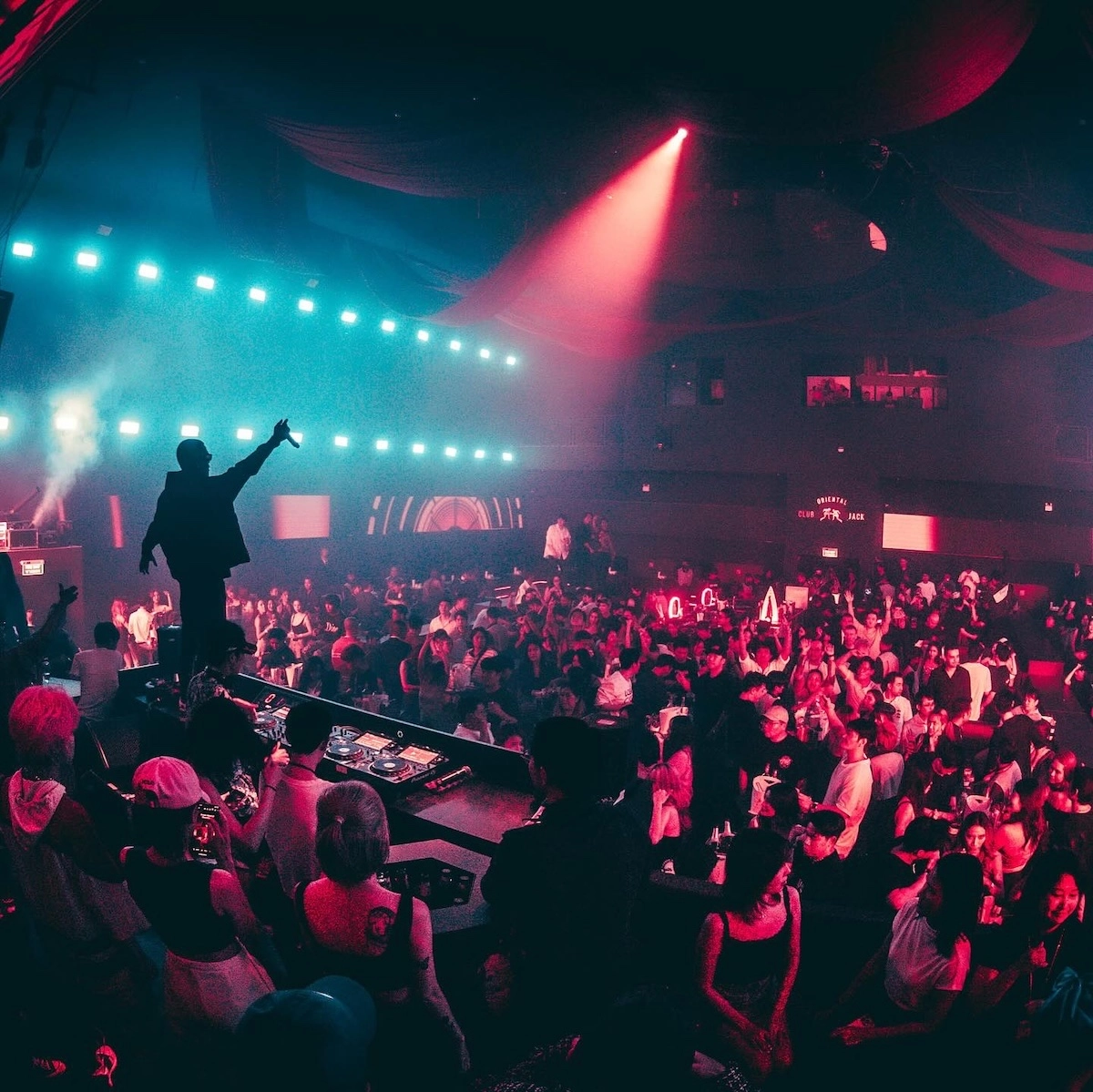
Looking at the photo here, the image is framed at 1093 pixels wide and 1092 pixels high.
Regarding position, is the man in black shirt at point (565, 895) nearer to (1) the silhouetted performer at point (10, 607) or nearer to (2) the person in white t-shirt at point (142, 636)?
(1) the silhouetted performer at point (10, 607)

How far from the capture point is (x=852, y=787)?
3885 millimetres

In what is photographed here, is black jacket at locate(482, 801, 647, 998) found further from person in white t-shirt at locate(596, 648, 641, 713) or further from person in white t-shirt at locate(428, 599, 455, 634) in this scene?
person in white t-shirt at locate(428, 599, 455, 634)

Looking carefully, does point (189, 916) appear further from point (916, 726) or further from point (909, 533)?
point (909, 533)

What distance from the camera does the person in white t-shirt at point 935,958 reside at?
2.22 m

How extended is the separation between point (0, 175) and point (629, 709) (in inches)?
264

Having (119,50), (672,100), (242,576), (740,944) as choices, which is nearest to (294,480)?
(242,576)

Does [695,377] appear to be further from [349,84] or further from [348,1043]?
[348,1043]

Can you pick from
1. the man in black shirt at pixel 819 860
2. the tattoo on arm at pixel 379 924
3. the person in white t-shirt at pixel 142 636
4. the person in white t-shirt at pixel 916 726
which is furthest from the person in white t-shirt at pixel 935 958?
the person in white t-shirt at pixel 142 636

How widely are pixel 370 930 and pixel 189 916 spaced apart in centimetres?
42

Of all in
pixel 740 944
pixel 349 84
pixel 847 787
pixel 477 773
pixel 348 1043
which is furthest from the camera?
pixel 349 84

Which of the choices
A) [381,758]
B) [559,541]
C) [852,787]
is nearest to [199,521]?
[381,758]

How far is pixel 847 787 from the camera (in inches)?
153

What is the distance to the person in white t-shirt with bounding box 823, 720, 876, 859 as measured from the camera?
384cm

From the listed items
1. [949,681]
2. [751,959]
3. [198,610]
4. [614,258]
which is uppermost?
[614,258]
